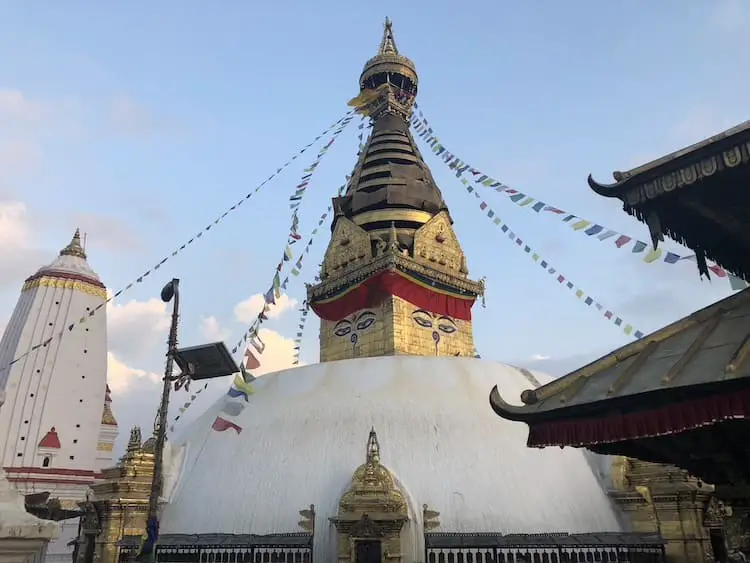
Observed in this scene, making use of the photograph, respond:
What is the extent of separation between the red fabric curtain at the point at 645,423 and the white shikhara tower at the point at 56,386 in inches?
935

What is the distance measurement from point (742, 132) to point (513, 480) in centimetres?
914

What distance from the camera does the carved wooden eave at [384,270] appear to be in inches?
770

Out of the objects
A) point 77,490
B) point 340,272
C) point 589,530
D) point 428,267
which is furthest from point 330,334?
point 77,490

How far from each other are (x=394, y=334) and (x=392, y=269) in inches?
90.4

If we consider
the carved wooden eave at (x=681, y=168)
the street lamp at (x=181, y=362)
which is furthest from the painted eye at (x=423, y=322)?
the carved wooden eave at (x=681, y=168)

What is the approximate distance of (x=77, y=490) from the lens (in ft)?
81.3

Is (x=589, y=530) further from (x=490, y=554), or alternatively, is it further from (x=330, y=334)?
(x=330, y=334)

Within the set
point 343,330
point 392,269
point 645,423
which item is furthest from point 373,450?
point 343,330

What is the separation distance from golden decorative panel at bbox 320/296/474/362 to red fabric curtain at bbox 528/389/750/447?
1426 cm

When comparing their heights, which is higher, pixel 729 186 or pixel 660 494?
pixel 729 186

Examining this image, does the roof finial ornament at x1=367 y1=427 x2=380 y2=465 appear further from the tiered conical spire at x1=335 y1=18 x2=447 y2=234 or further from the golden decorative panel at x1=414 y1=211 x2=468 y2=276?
the tiered conical spire at x1=335 y1=18 x2=447 y2=234

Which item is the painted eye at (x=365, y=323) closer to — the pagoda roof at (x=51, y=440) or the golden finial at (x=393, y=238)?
the golden finial at (x=393, y=238)

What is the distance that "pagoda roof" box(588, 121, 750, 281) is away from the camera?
3855 millimetres

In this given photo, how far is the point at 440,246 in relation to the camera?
21.6 metres
